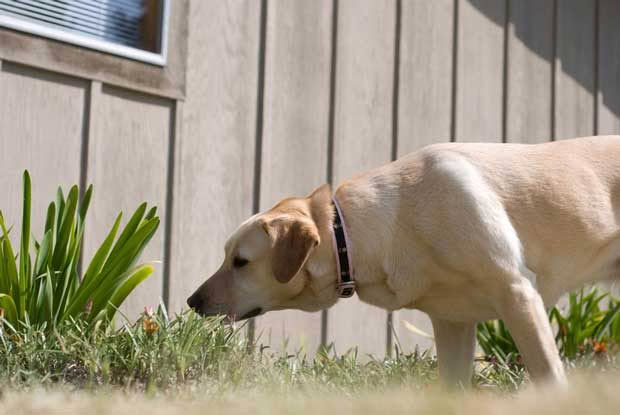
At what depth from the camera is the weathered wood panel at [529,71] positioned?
646 centimetres

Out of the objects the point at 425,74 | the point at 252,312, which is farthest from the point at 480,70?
the point at 252,312

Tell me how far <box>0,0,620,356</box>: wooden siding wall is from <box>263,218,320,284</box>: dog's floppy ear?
0.58m

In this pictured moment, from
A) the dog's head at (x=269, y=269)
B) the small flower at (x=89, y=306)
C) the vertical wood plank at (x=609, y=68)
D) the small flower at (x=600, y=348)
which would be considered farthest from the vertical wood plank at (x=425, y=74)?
the small flower at (x=89, y=306)

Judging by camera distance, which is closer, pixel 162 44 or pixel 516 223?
pixel 516 223

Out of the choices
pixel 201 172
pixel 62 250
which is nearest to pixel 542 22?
pixel 201 172

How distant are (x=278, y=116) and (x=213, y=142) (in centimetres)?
49

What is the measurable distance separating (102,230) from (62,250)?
30.3 inches

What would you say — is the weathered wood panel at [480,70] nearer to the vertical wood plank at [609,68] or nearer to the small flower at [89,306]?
the vertical wood plank at [609,68]

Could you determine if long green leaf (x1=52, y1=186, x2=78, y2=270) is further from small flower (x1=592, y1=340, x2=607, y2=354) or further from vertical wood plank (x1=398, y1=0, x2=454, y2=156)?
small flower (x1=592, y1=340, x2=607, y2=354)

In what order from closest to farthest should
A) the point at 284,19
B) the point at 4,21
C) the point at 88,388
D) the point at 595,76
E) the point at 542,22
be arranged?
the point at 88,388, the point at 4,21, the point at 284,19, the point at 542,22, the point at 595,76

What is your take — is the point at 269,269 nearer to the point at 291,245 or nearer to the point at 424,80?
the point at 291,245

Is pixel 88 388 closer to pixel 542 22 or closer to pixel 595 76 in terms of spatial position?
pixel 542 22

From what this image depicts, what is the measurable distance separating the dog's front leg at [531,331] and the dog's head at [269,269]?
2.47 feet

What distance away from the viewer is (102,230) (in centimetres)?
423
